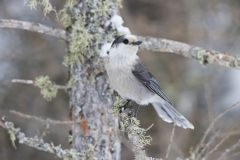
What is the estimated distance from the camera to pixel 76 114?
3.88m

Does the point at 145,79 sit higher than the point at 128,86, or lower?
higher

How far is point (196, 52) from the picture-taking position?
12.4ft

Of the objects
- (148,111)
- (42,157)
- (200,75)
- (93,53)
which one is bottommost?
(42,157)

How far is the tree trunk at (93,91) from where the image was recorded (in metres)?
3.84

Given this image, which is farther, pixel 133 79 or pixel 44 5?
pixel 133 79

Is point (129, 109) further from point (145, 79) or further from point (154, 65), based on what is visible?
point (154, 65)

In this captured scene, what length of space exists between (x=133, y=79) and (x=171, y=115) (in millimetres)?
333

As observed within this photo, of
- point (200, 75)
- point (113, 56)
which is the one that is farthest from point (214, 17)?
point (113, 56)

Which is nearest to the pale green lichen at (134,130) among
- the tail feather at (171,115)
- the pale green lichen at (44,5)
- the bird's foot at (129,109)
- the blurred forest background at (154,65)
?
the bird's foot at (129,109)

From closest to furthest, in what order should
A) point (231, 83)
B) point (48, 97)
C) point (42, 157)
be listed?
point (48, 97) < point (42, 157) < point (231, 83)

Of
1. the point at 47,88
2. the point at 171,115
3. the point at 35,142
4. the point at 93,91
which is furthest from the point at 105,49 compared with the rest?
the point at 35,142

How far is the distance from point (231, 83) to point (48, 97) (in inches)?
197

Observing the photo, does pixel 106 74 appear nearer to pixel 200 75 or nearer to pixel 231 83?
pixel 200 75

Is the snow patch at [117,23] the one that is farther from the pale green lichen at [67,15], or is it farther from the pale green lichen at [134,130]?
the pale green lichen at [134,130]
